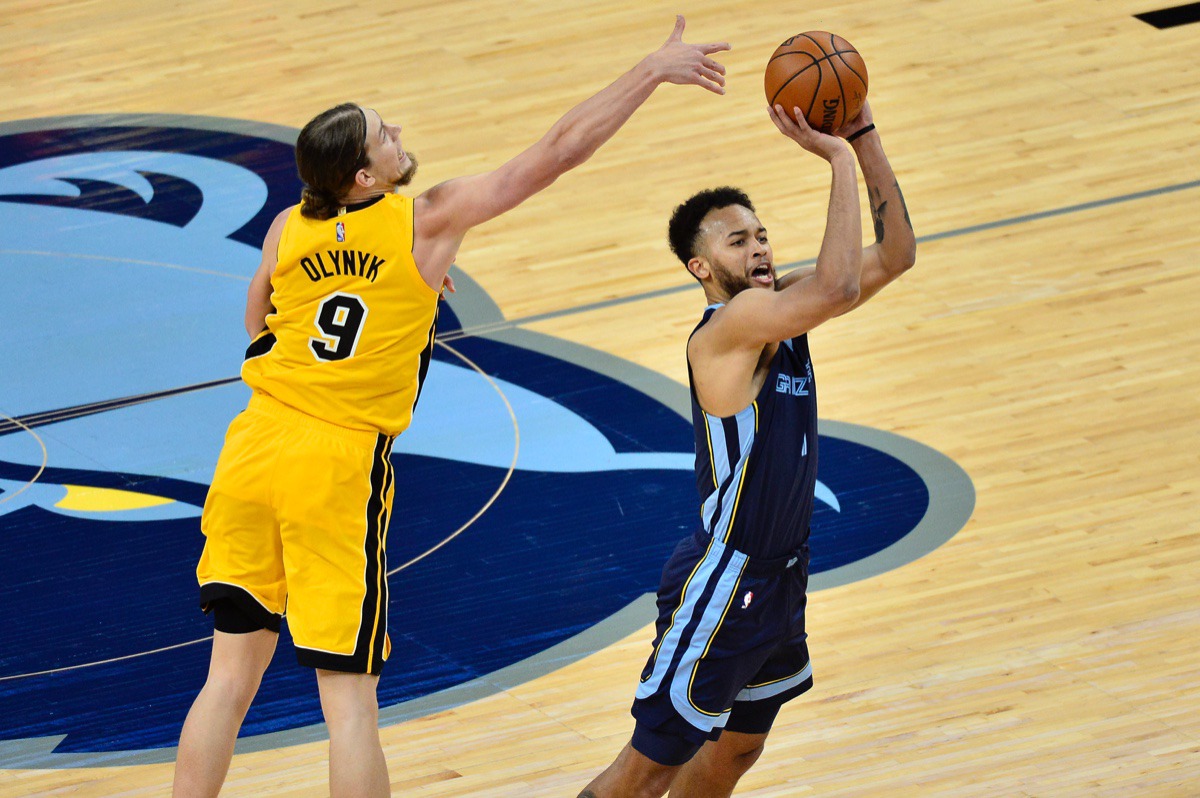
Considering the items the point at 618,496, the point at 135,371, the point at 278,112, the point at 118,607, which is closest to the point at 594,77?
the point at 278,112

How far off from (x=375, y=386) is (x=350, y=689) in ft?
2.30

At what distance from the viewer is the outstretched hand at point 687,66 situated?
12.9 feet

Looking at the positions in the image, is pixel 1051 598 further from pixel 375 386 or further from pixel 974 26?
pixel 974 26

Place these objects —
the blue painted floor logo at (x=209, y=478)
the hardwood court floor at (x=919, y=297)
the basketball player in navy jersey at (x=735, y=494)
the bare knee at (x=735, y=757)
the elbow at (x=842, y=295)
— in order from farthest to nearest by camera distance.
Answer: the blue painted floor logo at (x=209, y=478) < the hardwood court floor at (x=919, y=297) < the bare knee at (x=735, y=757) < the basketball player in navy jersey at (x=735, y=494) < the elbow at (x=842, y=295)

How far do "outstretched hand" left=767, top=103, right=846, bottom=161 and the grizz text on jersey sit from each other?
3.20 ft

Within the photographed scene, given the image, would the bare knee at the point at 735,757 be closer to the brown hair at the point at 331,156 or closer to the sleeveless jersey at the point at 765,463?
the sleeveless jersey at the point at 765,463

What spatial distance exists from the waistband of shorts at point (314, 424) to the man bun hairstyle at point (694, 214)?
2.81 feet

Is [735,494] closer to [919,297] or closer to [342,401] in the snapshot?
[342,401]

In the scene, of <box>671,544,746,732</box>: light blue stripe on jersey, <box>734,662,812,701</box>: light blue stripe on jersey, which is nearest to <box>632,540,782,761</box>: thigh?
<box>671,544,746,732</box>: light blue stripe on jersey

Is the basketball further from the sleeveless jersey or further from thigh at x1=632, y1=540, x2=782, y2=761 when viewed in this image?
thigh at x1=632, y1=540, x2=782, y2=761

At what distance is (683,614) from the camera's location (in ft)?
13.5

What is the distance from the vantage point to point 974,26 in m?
10.9

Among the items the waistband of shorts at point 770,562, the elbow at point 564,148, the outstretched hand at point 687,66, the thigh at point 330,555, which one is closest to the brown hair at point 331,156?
the elbow at point 564,148

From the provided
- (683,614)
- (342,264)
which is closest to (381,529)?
(342,264)
